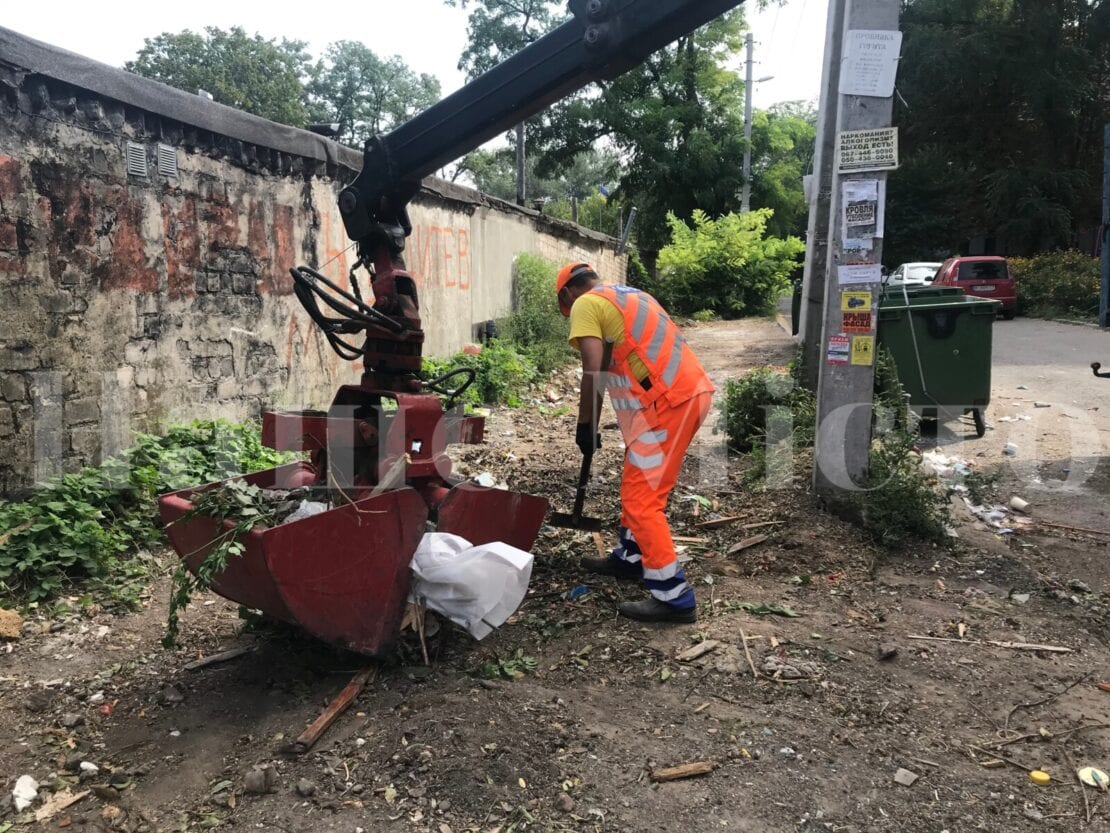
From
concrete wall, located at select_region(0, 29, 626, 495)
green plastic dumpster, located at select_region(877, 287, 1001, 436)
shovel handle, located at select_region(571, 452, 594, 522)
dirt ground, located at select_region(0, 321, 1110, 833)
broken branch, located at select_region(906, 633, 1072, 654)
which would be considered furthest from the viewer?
green plastic dumpster, located at select_region(877, 287, 1001, 436)

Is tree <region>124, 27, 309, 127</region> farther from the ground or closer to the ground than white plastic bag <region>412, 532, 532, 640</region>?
farther from the ground

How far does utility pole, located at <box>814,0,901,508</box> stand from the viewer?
468 cm

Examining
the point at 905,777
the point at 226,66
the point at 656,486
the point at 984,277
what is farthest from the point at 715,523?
the point at 226,66

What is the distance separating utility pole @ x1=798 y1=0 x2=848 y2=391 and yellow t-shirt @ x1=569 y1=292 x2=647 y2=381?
2978mm

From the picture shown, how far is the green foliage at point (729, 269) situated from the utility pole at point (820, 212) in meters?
17.1

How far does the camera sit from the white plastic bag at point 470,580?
9.98 ft

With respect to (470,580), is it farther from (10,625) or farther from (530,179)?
(530,179)

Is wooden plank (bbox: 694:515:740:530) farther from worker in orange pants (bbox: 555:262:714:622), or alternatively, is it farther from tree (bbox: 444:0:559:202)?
tree (bbox: 444:0:559:202)

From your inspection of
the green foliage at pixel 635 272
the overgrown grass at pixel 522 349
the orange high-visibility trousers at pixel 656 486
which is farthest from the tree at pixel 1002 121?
the orange high-visibility trousers at pixel 656 486

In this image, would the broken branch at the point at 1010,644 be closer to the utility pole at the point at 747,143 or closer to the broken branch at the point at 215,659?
the broken branch at the point at 215,659

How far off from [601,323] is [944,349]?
4.77 meters

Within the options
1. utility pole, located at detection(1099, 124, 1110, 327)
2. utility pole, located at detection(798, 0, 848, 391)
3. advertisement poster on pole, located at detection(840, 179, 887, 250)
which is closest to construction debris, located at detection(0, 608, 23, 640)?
advertisement poster on pole, located at detection(840, 179, 887, 250)

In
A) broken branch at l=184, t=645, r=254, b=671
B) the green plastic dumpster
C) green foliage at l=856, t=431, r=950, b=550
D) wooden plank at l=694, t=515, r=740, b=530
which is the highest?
the green plastic dumpster

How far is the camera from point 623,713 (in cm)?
292
